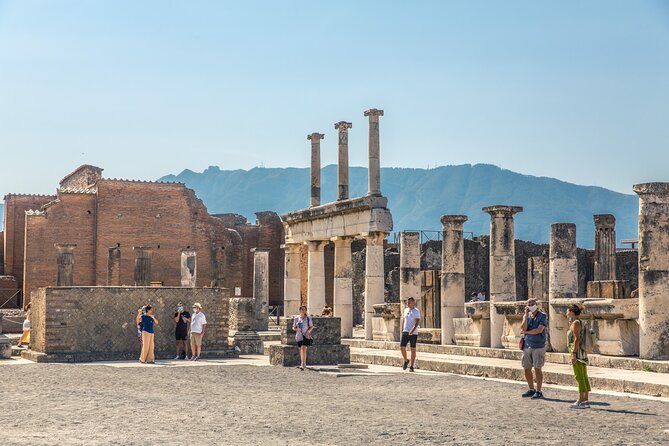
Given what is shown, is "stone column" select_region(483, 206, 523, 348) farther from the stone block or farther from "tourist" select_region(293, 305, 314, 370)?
"tourist" select_region(293, 305, 314, 370)

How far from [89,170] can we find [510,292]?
3306 centimetres

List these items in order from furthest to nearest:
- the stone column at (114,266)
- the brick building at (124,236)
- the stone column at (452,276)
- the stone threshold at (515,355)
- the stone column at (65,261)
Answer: the stone column at (114,266), the brick building at (124,236), the stone column at (65,261), the stone column at (452,276), the stone threshold at (515,355)

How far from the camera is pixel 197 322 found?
2116 cm

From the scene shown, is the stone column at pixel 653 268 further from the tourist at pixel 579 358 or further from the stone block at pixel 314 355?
the stone block at pixel 314 355

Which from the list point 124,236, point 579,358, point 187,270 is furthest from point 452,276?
point 124,236

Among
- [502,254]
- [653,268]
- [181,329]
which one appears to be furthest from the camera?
[181,329]

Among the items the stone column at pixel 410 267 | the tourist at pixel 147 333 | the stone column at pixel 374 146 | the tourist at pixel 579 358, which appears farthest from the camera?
the stone column at pixel 374 146

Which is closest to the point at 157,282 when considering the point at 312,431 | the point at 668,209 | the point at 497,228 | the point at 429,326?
the point at 429,326

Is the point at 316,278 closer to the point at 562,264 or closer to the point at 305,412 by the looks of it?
the point at 562,264

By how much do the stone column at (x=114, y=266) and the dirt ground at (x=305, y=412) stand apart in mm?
27131

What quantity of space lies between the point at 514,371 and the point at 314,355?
4747 millimetres

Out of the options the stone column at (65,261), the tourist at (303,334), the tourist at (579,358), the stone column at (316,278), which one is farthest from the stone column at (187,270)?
the tourist at (579,358)

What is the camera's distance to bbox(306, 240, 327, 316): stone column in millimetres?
28953

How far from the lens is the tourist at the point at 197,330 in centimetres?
2111
